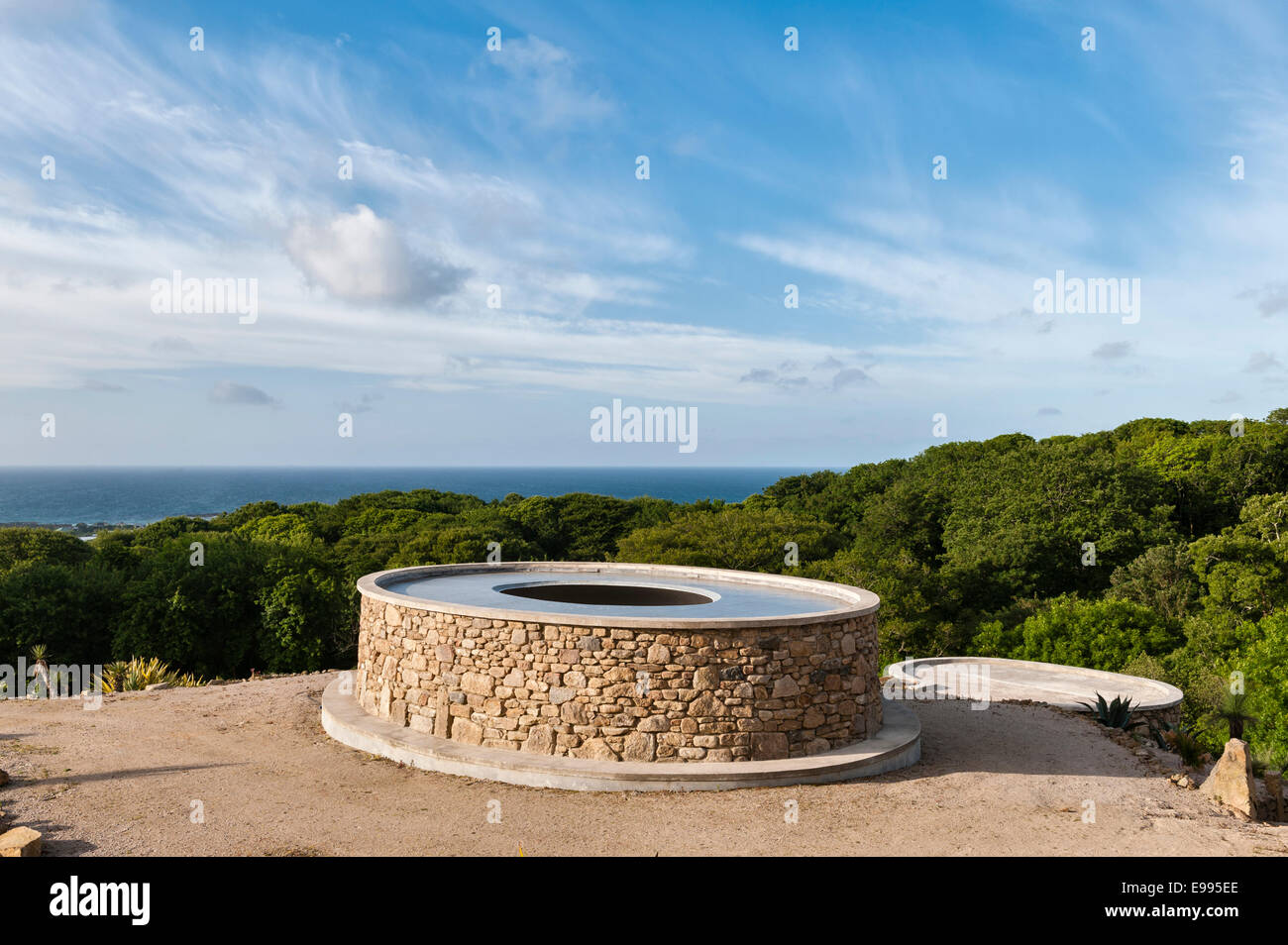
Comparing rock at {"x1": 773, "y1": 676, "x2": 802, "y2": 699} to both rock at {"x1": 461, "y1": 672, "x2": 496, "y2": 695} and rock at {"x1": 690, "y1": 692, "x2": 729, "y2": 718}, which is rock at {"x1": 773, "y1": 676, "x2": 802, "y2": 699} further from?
rock at {"x1": 461, "y1": 672, "x2": 496, "y2": 695}

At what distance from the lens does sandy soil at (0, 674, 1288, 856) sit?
812 cm

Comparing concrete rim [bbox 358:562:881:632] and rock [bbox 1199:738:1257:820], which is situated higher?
concrete rim [bbox 358:562:881:632]

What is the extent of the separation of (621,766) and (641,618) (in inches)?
71.4

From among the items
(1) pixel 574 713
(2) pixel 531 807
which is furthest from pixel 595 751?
(2) pixel 531 807

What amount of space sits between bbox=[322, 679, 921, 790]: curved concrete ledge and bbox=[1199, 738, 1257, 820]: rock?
359 cm

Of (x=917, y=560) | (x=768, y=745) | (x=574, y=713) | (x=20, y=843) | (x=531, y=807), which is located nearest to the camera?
(x=20, y=843)

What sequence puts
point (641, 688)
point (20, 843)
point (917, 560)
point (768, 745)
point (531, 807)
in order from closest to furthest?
point (20, 843) < point (531, 807) < point (641, 688) < point (768, 745) < point (917, 560)

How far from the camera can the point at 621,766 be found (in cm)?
983

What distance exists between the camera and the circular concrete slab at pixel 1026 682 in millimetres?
16156

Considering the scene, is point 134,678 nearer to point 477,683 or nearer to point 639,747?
point 477,683

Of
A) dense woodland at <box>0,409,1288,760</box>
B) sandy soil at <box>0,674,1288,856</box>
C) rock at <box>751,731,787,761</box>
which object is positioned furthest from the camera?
dense woodland at <box>0,409,1288,760</box>

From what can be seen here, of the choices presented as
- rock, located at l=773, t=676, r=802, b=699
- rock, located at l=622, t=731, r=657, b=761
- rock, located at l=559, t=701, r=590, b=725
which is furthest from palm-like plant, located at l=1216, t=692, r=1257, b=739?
rock, located at l=559, t=701, r=590, b=725

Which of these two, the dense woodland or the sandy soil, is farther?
the dense woodland

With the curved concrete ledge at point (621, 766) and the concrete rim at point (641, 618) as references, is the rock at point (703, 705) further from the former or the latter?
the concrete rim at point (641, 618)
